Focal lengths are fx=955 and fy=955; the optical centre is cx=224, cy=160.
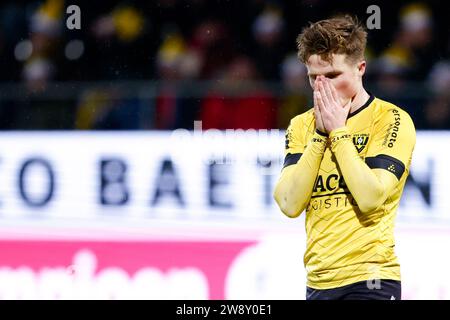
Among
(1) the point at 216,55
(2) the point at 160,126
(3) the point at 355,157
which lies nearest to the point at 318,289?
(3) the point at 355,157

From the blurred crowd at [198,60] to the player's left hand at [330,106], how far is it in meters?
3.41

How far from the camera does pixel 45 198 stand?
7484 mm

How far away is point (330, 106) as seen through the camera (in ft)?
12.5

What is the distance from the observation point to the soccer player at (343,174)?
12.4ft

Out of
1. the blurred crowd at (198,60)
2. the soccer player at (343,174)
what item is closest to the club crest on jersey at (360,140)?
the soccer player at (343,174)

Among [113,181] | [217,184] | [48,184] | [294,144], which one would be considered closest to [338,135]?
[294,144]

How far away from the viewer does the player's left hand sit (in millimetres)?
3797

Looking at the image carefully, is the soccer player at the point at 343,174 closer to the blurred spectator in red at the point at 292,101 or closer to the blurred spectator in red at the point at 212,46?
the blurred spectator in red at the point at 292,101

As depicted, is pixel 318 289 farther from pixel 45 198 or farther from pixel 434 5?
pixel 434 5

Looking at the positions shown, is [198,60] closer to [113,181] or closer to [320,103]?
[113,181]

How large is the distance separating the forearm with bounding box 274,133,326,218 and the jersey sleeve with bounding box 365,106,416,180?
0.72 feet

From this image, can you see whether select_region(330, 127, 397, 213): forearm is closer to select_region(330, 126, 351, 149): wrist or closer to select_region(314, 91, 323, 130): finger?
select_region(330, 126, 351, 149): wrist
